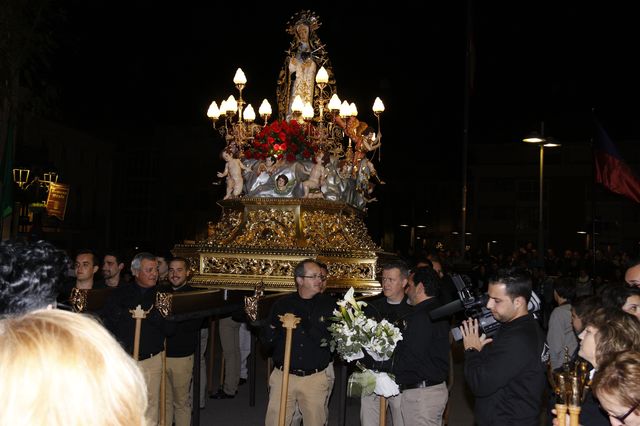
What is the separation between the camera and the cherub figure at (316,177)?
30.3ft

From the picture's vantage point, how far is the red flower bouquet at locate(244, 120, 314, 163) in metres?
9.23

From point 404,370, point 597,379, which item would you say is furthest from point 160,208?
point 597,379

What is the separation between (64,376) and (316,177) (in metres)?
7.93

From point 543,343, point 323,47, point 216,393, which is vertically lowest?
point 216,393

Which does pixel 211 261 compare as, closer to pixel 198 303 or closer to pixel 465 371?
pixel 198 303

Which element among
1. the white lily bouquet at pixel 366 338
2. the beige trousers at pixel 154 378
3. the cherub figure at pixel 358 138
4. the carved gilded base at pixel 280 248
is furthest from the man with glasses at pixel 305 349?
the cherub figure at pixel 358 138

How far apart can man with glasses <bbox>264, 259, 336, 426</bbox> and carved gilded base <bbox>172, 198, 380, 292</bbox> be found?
55.1 inches

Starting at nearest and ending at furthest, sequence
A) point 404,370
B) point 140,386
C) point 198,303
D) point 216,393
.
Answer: point 140,386 → point 404,370 → point 198,303 → point 216,393

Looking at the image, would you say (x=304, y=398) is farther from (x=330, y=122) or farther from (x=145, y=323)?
(x=330, y=122)

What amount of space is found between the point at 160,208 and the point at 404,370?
47015mm

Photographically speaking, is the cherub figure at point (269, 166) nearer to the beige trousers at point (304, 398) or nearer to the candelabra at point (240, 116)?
the candelabra at point (240, 116)

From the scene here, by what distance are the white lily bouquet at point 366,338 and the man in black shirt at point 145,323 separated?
78.7 inches

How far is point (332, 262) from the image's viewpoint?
8859mm

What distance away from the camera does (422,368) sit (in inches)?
257
